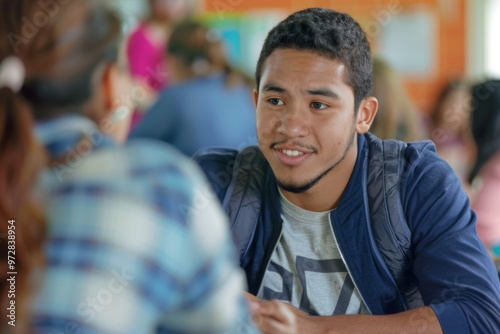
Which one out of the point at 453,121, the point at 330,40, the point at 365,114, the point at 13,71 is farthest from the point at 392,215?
the point at 453,121

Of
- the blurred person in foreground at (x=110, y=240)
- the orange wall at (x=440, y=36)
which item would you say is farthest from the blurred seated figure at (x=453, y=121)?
the blurred person in foreground at (x=110, y=240)

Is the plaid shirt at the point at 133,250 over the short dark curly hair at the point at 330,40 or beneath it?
beneath

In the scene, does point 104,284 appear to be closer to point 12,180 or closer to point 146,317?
point 146,317

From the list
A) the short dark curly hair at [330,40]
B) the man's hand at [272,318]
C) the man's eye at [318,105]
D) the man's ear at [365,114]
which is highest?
the short dark curly hair at [330,40]

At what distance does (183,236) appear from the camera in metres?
0.81

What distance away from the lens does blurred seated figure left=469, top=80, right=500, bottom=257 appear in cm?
266

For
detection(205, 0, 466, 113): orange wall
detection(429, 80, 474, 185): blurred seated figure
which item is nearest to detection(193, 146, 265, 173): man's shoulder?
detection(429, 80, 474, 185): blurred seated figure

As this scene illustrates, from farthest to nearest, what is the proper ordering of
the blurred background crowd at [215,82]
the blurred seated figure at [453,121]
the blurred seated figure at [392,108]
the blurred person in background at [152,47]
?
the blurred person in background at [152,47] < the blurred seated figure at [453,121] < the blurred seated figure at [392,108] < the blurred background crowd at [215,82]

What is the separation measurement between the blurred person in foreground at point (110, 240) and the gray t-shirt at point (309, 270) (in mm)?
760

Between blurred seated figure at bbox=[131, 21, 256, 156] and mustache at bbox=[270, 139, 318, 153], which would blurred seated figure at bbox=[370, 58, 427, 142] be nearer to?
blurred seated figure at bbox=[131, 21, 256, 156]

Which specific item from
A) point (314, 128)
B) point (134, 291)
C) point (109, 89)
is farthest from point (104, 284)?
point (314, 128)

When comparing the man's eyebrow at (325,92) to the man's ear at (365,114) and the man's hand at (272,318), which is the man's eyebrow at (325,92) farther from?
the man's hand at (272,318)

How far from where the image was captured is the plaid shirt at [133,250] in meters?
0.76

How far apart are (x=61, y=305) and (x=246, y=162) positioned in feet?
3.41
